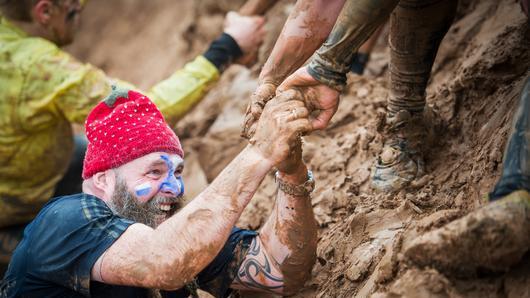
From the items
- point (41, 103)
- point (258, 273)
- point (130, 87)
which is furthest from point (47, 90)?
point (258, 273)

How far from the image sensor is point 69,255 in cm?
225

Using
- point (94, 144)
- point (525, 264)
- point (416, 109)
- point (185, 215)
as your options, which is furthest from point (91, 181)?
point (525, 264)

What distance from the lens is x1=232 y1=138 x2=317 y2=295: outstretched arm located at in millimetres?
2535

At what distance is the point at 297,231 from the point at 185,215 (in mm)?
579

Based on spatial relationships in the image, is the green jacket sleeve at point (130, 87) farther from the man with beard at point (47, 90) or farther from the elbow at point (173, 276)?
the elbow at point (173, 276)

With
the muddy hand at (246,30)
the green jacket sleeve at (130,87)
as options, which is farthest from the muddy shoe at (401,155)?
the green jacket sleeve at (130,87)

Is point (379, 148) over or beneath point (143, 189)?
over

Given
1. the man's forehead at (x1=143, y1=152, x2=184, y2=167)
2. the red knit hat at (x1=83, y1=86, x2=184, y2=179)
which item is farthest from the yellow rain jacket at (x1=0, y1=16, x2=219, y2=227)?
the man's forehead at (x1=143, y1=152, x2=184, y2=167)

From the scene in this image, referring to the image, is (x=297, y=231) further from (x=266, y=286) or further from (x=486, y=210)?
(x=486, y=210)

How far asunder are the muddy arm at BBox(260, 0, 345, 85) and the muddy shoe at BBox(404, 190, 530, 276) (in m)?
1.07

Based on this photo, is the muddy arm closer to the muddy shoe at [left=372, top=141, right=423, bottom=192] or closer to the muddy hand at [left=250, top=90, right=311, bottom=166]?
the muddy hand at [left=250, top=90, right=311, bottom=166]

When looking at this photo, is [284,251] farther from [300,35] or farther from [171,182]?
[300,35]

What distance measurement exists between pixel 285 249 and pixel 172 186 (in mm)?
530

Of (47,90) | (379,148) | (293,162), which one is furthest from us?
(47,90)
